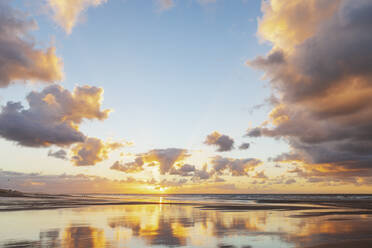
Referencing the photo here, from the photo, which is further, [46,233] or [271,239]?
[46,233]

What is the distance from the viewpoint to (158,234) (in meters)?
21.7

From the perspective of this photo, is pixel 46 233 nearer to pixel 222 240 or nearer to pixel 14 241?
pixel 14 241

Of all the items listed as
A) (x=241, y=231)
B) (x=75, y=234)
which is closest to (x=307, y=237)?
(x=241, y=231)

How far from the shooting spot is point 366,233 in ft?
73.0

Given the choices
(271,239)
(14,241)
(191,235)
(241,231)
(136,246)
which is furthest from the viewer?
(241,231)

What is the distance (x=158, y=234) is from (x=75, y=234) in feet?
20.6

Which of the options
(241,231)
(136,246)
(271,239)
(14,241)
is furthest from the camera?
(241,231)

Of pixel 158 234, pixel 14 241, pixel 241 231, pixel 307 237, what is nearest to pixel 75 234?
pixel 14 241

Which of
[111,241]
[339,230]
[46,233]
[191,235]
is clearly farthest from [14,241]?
[339,230]

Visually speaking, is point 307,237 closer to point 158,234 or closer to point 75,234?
point 158,234

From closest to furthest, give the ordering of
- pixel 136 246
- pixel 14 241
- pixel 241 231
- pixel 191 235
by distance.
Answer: pixel 136 246 → pixel 14 241 → pixel 191 235 → pixel 241 231

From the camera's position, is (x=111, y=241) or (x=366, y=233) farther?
(x=366, y=233)

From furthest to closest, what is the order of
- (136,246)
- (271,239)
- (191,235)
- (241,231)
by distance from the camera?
(241,231), (191,235), (271,239), (136,246)

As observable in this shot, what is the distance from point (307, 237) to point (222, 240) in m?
6.56
